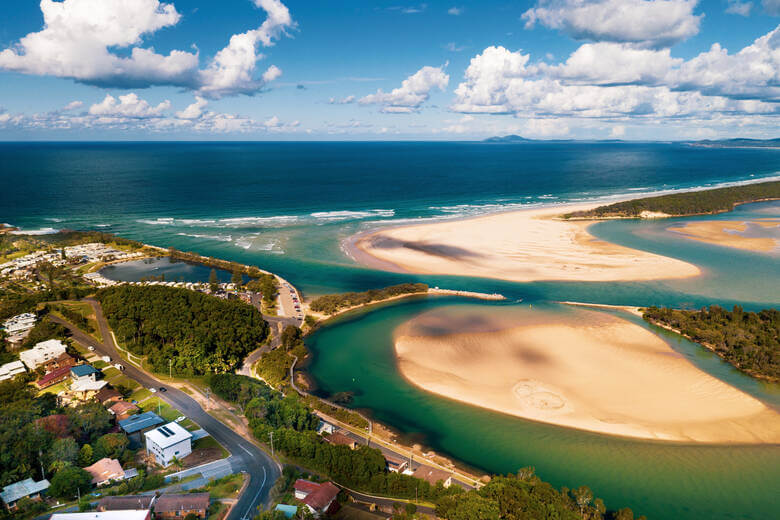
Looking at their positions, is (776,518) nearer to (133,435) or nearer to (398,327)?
(398,327)

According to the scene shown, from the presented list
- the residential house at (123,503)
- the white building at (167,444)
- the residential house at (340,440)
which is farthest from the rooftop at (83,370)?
the residential house at (340,440)

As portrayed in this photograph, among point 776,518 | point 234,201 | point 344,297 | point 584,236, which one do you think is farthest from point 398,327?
point 234,201

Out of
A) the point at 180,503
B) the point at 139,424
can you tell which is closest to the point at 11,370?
the point at 139,424

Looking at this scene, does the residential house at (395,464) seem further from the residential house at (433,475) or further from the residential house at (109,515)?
the residential house at (109,515)

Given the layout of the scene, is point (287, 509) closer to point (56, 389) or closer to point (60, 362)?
point (56, 389)

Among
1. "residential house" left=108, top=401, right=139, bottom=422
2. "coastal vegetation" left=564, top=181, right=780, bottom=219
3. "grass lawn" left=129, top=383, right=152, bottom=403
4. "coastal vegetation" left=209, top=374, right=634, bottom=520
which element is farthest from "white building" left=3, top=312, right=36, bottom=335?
"coastal vegetation" left=564, top=181, right=780, bottom=219

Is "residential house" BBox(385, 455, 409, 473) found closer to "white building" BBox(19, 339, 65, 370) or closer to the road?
the road
